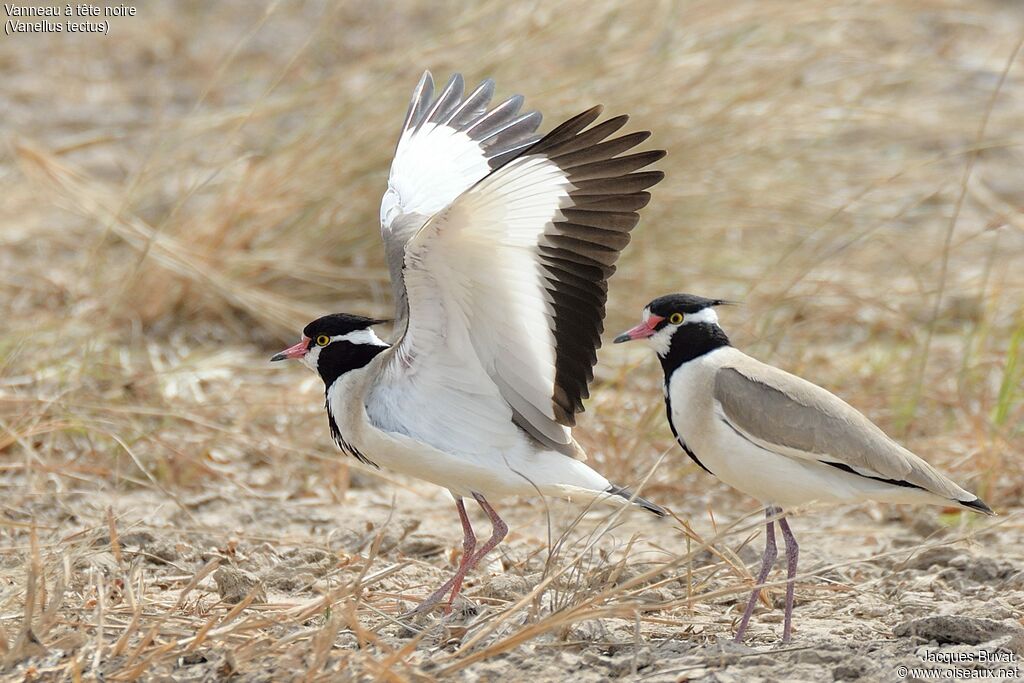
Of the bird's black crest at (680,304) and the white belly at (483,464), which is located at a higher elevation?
the bird's black crest at (680,304)

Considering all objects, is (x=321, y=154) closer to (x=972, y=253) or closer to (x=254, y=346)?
(x=254, y=346)

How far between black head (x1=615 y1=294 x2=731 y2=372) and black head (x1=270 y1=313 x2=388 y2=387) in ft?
2.76

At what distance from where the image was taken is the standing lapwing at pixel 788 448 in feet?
11.8

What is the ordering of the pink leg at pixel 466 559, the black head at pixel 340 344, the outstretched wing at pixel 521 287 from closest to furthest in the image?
1. the outstretched wing at pixel 521 287
2. the pink leg at pixel 466 559
3. the black head at pixel 340 344

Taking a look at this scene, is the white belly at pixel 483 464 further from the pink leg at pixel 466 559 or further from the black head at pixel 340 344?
the black head at pixel 340 344

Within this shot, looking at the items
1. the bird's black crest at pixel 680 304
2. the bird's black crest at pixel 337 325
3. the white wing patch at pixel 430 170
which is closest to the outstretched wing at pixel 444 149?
the white wing patch at pixel 430 170

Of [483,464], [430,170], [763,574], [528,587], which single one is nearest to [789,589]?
[763,574]

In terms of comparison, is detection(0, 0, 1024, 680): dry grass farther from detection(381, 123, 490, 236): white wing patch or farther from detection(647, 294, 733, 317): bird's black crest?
detection(381, 123, 490, 236): white wing patch

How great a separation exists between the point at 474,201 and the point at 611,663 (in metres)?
1.20

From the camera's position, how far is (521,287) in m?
3.72

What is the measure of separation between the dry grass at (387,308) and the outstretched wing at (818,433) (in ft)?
1.29

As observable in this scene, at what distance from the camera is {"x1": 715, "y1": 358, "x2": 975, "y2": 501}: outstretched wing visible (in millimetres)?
3602

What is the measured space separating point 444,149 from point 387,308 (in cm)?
237

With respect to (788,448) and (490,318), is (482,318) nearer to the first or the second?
(490,318)
